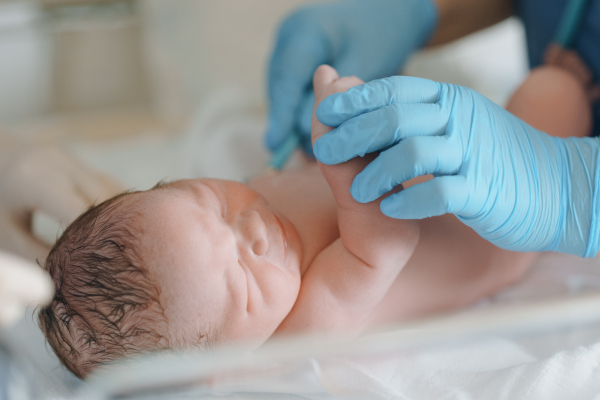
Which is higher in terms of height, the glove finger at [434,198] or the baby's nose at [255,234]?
the glove finger at [434,198]

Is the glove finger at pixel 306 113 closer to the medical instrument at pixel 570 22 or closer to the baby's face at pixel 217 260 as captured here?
the baby's face at pixel 217 260

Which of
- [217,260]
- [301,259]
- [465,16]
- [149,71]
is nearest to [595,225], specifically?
[301,259]

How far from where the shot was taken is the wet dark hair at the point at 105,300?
0.70 metres

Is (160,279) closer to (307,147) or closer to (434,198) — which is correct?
(434,198)

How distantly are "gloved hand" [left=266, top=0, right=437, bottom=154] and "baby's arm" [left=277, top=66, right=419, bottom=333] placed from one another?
1.30 feet

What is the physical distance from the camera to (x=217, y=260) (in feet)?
2.45

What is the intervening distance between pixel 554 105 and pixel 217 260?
78 cm

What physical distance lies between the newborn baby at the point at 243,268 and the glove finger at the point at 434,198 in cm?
8

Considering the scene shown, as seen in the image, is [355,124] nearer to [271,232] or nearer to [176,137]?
[271,232]

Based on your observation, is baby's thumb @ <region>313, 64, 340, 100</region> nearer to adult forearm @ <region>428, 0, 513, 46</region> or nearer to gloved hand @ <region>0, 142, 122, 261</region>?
gloved hand @ <region>0, 142, 122, 261</region>

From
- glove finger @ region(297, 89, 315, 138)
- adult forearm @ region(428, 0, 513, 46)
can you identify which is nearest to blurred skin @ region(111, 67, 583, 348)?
glove finger @ region(297, 89, 315, 138)

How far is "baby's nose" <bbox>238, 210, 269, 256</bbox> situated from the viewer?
2.59ft

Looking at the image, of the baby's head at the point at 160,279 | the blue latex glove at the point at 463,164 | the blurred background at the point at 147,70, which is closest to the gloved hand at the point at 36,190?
the baby's head at the point at 160,279

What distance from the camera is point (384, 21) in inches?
52.7
